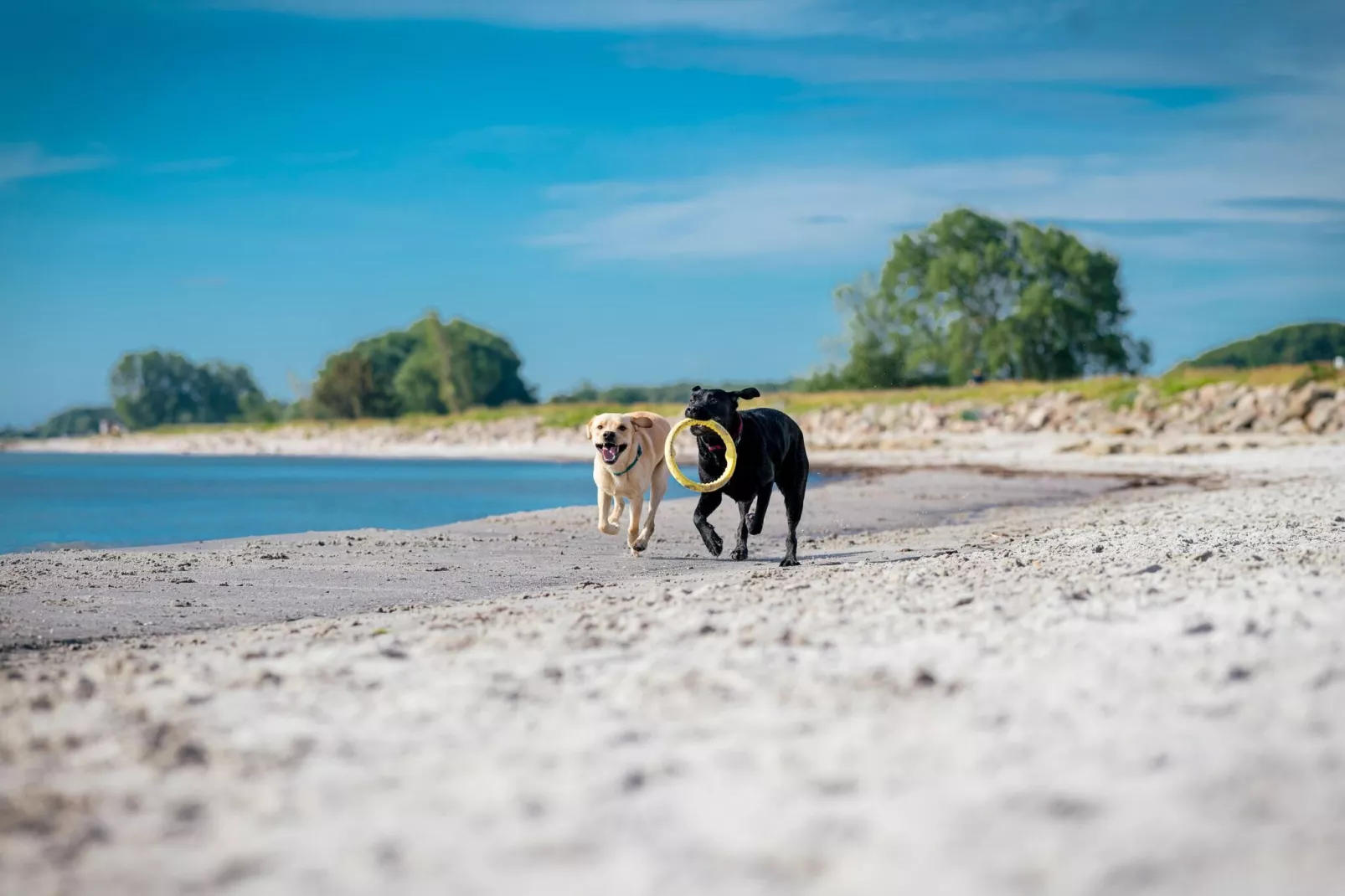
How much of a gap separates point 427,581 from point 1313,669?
6.40m

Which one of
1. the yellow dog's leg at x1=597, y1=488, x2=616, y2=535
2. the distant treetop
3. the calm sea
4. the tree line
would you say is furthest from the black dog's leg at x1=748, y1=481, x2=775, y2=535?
the distant treetop

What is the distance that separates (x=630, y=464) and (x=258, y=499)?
17.8 metres

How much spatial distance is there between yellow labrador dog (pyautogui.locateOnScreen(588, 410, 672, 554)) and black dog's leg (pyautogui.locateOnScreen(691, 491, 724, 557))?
2.12ft

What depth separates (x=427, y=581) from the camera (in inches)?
367

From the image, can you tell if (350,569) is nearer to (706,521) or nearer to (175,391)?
(706,521)

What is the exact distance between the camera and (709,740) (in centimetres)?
396

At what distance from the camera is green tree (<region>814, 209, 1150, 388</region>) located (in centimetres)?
5919

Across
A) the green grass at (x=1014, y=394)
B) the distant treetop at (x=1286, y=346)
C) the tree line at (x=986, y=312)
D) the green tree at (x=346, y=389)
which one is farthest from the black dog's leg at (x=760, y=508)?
the green tree at (x=346, y=389)

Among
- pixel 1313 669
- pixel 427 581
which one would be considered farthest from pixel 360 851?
pixel 427 581

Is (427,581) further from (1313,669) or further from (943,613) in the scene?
(1313,669)

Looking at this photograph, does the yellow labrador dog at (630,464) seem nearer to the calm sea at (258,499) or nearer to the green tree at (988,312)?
the calm sea at (258,499)

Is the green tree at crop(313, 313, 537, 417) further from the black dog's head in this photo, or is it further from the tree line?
the black dog's head

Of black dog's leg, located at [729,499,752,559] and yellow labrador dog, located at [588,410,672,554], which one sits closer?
yellow labrador dog, located at [588,410,672,554]

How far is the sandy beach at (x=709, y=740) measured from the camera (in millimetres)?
3080
